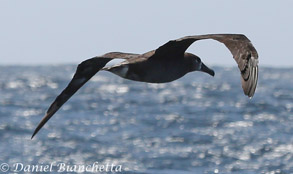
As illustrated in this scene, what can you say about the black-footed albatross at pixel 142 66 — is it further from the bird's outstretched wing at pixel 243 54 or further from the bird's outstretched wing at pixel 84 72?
the bird's outstretched wing at pixel 243 54

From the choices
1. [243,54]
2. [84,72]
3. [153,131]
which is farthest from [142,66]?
[153,131]

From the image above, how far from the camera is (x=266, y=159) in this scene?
22.5 meters

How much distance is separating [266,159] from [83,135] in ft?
25.8

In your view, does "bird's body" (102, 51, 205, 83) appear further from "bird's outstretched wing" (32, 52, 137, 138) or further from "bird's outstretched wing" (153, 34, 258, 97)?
"bird's outstretched wing" (153, 34, 258, 97)

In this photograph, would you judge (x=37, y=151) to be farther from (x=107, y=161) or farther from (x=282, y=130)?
(x=282, y=130)

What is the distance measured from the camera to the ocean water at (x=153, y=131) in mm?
21625

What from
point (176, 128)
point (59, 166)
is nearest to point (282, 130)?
point (176, 128)

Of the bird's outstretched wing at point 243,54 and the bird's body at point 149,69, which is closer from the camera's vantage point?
the bird's outstretched wing at point 243,54

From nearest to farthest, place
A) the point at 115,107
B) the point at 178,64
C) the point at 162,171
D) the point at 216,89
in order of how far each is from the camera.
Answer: the point at 178,64 → the point at 162,171 → the point at 115,107 → the point at 216,89

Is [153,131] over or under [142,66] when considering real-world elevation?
under

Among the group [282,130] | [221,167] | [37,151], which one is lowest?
[37,151]

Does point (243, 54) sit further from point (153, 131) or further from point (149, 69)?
point (153, 131)

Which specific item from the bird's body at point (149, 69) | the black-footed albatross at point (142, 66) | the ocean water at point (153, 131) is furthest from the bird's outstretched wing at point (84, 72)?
the ocean water at point (153, 131)

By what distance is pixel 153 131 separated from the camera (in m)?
28.8
